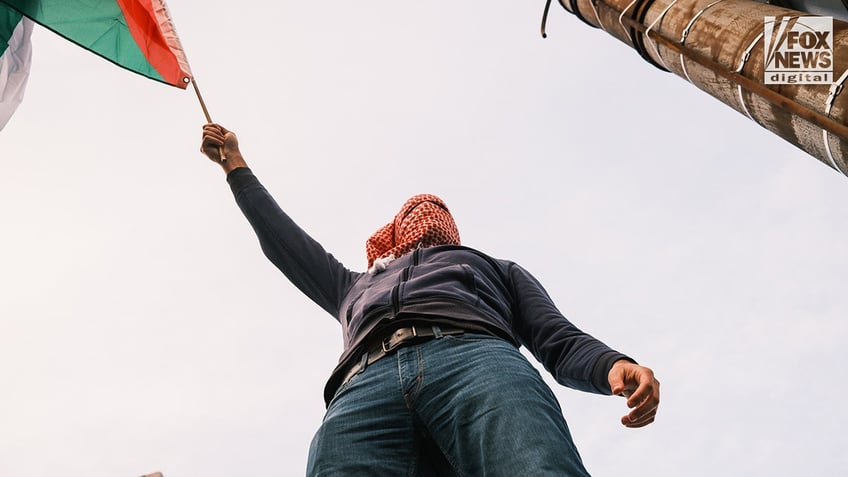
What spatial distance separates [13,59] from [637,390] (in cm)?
506

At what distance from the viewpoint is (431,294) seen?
3.22 metres

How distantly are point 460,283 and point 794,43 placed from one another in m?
1.63

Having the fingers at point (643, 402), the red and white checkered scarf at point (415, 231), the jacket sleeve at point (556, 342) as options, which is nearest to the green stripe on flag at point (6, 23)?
the red and white checkered scarf at point (415, 231)

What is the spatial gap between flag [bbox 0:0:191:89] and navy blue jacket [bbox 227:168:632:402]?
1.47 m

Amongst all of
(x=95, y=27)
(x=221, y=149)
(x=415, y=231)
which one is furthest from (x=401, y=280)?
(x=95, y=27)

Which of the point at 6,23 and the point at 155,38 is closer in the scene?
the point at 155,38

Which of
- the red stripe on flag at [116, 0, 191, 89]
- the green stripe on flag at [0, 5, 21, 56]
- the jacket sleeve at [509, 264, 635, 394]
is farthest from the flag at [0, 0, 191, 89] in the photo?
the jacket sleeve at [509, 264, 635, 394]

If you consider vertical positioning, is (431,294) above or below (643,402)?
above

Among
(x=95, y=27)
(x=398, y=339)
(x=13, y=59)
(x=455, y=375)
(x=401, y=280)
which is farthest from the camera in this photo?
(x=13, y=59)

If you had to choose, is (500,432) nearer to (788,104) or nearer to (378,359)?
(378,359)

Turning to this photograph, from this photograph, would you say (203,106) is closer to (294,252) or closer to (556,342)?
(294,252)

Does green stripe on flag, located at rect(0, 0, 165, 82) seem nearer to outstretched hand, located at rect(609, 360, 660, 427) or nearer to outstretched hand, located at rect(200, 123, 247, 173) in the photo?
outstretched hand, located at rect(200, 123, 247, 173)

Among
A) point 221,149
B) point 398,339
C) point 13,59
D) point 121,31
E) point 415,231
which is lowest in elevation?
point 398,339

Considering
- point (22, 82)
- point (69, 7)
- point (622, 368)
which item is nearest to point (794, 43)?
point (622, 368)
